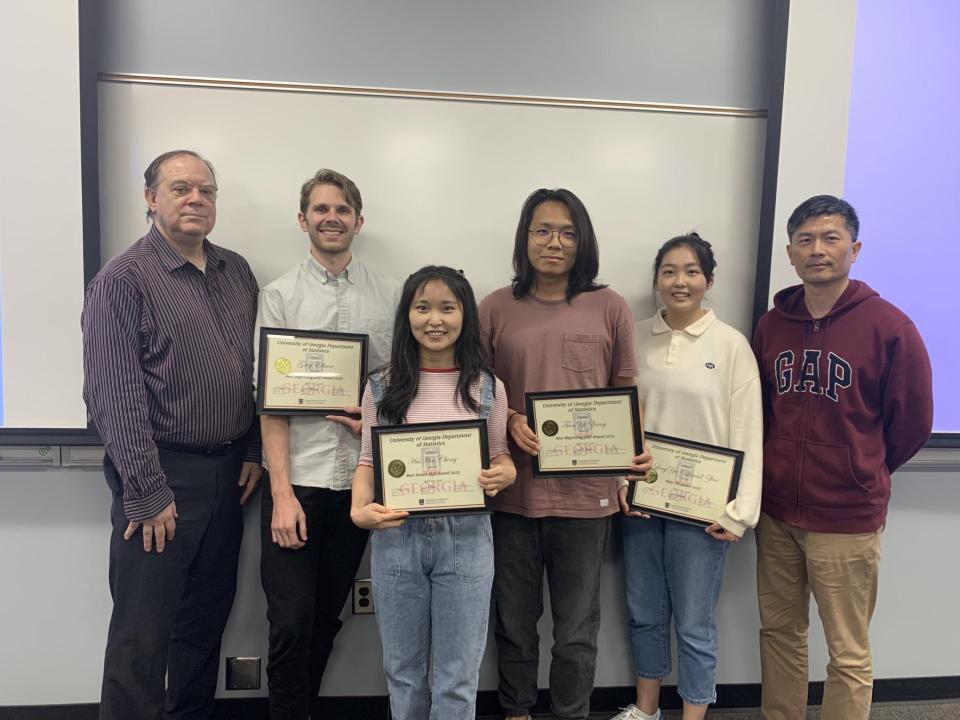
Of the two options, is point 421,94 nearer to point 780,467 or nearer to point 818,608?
point 780,467

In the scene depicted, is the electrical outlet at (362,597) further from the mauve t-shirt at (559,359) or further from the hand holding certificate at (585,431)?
the hand holding certificate at (585,431)

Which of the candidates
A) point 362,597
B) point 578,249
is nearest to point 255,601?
point 362,597

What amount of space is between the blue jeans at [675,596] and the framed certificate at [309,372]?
1.09 metres

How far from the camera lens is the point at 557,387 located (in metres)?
1.69

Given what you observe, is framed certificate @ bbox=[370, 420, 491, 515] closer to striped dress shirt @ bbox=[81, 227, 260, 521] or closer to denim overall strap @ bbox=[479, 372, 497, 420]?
denim overall strap @ bbox=[479, 372, 497, 420]

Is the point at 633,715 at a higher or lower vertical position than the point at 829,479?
lower

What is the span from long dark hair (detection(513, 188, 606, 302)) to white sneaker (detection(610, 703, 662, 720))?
155 centimetres


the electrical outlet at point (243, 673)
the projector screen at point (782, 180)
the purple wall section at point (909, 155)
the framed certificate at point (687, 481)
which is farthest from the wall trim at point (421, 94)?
the electrical outlet at point (243, 673)

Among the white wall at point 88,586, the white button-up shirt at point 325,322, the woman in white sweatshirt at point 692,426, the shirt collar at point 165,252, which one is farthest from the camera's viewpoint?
the white wall at point 88,586

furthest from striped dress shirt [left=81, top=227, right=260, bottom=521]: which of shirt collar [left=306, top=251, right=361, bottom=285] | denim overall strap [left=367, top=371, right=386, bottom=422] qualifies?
denim overall strap [left=367, top=371, right=386, bottom=422]

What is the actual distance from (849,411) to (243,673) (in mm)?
2304

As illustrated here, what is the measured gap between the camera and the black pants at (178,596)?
1490mm

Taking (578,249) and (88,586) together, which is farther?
(88,586)

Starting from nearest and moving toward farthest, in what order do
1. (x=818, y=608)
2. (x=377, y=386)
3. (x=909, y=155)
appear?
(x=377, y=386) → (x=818, y=608) → (x=909, y=155)
